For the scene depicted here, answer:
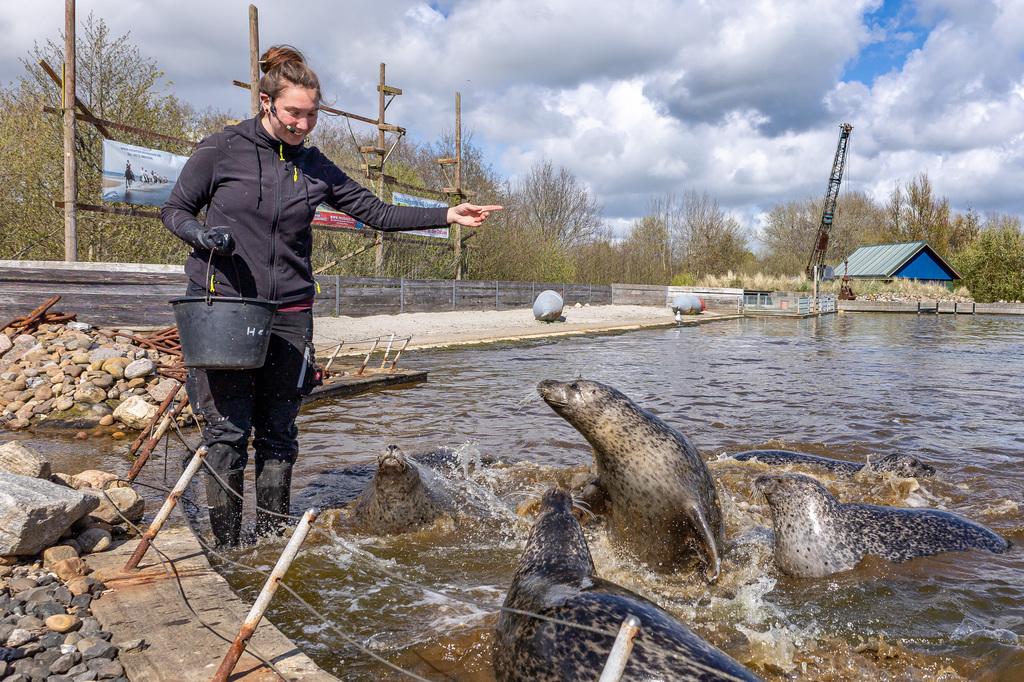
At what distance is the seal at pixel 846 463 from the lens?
595cm

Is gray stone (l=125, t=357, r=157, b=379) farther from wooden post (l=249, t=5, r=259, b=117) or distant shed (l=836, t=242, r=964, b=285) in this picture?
distant shed (l=836, t=242, r=964, b=285)

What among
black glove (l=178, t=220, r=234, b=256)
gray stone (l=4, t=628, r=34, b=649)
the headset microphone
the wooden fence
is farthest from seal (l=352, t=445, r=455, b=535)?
the wooden fence

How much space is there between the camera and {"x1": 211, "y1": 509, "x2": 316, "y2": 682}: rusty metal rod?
217 centimetres

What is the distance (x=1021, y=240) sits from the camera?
152 feet

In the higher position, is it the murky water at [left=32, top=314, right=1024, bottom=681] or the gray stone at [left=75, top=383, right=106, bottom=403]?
the gray stone at [left=75, top=383, right=106, bottom=403]

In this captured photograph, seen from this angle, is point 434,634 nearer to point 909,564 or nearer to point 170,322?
point 909,564

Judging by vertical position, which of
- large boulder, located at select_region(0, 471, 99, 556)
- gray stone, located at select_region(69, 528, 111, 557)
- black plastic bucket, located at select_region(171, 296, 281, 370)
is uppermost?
black plastic bucket, located at select_region(171, 296, 281, 370)

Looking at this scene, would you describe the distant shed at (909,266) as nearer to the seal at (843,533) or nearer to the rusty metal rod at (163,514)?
the seal at (843,533)

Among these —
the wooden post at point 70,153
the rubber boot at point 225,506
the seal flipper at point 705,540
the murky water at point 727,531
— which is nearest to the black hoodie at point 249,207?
the rubber boot at point 225,506

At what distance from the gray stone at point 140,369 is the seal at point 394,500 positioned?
176 inches

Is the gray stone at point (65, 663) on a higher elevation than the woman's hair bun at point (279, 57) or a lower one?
lower

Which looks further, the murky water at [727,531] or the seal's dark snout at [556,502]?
the seal's dark snout at [556,502]

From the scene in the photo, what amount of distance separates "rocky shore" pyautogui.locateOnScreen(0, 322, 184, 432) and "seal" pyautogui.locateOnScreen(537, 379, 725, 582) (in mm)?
4801

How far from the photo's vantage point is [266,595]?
222cm
